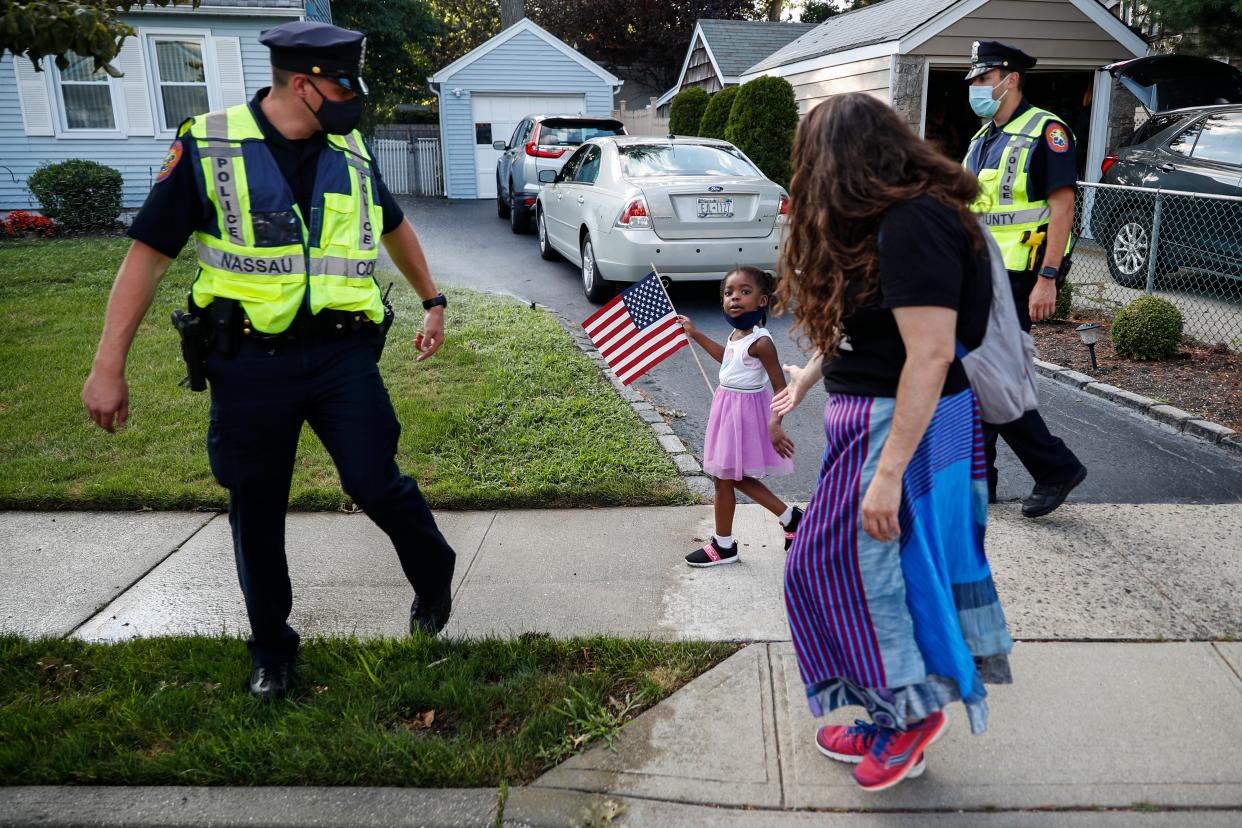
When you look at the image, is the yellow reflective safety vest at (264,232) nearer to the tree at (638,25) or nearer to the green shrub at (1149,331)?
the green shrub at (1149,331)

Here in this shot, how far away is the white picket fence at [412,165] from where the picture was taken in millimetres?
22938

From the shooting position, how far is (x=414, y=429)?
226 inches

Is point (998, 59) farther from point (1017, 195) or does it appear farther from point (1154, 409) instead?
point (1154, 409)

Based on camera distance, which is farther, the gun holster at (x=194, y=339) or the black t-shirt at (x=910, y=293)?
the gun holster at (x=194, y=339)

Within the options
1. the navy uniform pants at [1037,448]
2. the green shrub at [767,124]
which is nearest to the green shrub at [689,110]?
the green shrub at [767,124]

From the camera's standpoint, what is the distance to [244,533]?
9.93 ft

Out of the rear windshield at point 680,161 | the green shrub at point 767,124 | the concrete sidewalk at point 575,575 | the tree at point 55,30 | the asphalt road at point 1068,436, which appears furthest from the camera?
the green shrub at point 767,124

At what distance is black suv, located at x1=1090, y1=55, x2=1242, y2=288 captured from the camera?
866cm

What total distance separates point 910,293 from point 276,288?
5.79 feet

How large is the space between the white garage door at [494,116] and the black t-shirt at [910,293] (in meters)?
20.6

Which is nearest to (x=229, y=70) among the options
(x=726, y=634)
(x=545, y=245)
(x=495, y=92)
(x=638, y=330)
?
(x=495, y=92)

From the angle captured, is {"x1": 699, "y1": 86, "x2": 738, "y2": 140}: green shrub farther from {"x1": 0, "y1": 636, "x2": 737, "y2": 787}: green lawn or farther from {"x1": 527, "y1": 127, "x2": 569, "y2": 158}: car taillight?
{"x1": 0, "y1": 636, "x2": 737, "y2": 787}: green lawn

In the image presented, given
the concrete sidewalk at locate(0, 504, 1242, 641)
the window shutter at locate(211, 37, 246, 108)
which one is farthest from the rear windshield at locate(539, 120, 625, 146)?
the concrete sidewalk at locate(0, 504, 1242, 641)

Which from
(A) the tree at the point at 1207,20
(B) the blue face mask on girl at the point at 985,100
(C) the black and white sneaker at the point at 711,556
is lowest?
(C) the black and white sneaker at the point at 711,556
